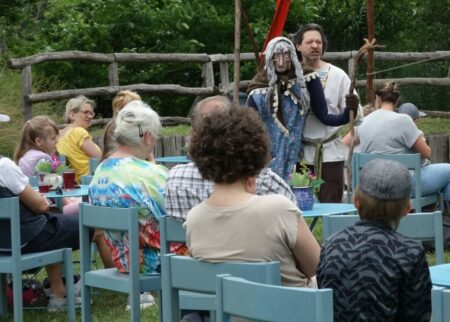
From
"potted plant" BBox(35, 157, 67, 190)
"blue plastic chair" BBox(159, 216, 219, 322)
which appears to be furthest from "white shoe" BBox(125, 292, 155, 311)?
"blue plastic chair" BBox(159, 216, 219, 322)

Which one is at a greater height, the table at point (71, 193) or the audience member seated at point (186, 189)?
the audience member seated at point (186, 189)

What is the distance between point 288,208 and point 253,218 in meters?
0.13

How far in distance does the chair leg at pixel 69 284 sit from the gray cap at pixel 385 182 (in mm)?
3232

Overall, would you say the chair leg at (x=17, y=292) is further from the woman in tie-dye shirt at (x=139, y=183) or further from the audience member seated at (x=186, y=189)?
the audience member seated at (x=186, y=189)

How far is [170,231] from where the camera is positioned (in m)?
5.54

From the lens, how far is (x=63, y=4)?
20.1 metres

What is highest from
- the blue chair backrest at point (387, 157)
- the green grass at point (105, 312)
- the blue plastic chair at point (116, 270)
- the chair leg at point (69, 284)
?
the blue chair backrest at point (387, 157)

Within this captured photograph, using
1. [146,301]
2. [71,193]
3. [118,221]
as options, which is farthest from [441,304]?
[71,193]

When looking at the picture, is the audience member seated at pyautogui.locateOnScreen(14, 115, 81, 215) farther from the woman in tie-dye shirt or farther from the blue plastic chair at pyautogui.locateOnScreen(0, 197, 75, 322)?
the woman in tie-dye shirt

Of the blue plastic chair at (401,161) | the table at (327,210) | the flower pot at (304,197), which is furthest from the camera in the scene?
the blue plastic chair at (401,161)

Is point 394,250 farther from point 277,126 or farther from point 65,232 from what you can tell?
point 277,126

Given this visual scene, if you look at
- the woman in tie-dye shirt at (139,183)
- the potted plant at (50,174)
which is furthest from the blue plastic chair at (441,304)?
the potted plant at (50,174)

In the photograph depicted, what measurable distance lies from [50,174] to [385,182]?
161 inches

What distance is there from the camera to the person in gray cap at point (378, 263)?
421 centimetres
